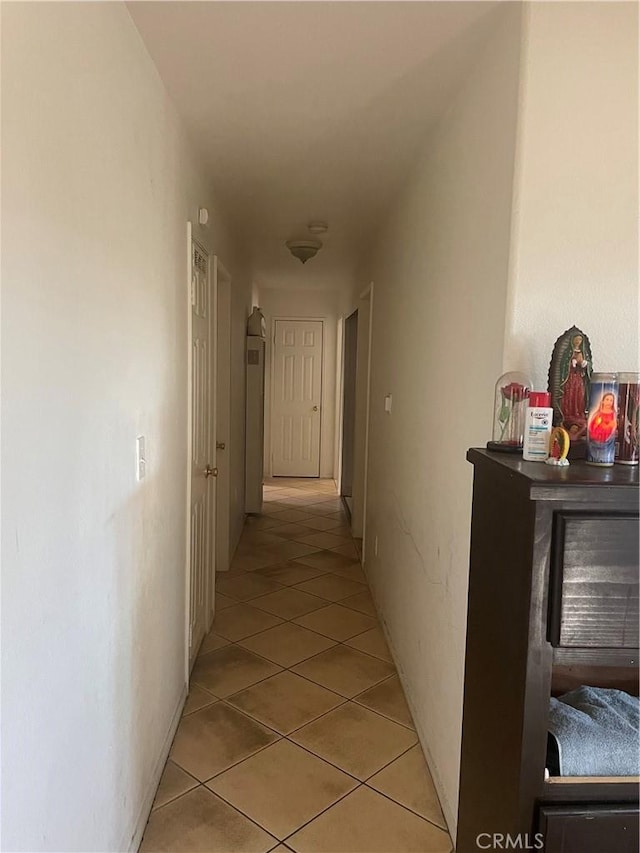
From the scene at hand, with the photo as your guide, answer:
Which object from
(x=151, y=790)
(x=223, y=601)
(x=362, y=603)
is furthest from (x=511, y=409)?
(x=223, y=601)

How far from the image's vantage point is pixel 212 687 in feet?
8.88

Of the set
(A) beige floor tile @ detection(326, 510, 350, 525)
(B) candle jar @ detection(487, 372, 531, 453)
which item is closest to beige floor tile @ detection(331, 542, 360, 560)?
(A) beige floor tile @ detection(326, 510, 350, 525)

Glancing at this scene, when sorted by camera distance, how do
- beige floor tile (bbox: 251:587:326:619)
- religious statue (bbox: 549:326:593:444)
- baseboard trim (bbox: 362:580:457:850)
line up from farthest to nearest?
1. beige floor tile (bbox: 251:587:326:619)
2. baseboard trim (bbox: 362:580:457:850)
3. religious statue (bbox: 549:326:593:444)

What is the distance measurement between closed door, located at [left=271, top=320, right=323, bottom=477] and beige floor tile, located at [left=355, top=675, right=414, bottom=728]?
16.4 feet

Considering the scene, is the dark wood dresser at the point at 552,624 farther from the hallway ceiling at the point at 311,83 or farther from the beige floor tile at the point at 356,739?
the hallway ceiling at the point at 311,83

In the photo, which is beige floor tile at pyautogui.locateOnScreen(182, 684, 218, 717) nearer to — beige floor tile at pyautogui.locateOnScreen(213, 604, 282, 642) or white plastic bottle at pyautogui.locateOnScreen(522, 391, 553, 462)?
beige floor tile at pyautogui.locateOnScreen(213, 604, 282, 642)

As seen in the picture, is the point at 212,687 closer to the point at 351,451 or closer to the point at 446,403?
the point at 446,403

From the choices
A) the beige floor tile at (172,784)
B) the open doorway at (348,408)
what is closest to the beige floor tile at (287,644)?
the beige floor tile at (172,784)

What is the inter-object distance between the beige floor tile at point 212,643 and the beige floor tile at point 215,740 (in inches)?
20.0

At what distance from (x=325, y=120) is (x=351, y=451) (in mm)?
4273

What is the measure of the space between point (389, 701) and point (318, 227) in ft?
8.99

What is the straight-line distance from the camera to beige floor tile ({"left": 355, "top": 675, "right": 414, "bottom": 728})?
8.27 feet

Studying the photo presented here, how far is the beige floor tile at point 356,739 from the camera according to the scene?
2.22 meters

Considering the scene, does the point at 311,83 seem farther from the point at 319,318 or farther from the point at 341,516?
the point at 319,318
